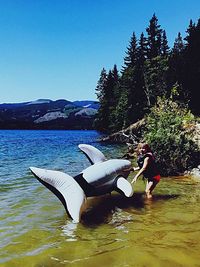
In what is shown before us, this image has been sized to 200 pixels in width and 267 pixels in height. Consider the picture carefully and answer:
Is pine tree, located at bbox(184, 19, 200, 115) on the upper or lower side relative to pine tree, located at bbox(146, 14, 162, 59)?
lower

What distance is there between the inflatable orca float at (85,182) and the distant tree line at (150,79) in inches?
673

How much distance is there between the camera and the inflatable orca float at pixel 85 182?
310 inches

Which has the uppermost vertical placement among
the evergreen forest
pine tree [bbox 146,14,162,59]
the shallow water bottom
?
pine tree [bbox 146,14,162,59]

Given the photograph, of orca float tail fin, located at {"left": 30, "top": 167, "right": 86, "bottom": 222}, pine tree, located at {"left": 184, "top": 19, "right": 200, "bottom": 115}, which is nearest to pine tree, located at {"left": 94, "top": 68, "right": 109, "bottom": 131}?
pine tree, located at {"left": 184, "top": 19, "right": 200, "bottom": 115}

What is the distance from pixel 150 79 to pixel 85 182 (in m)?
45.5

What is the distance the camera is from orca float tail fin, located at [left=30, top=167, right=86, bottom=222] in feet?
25.5

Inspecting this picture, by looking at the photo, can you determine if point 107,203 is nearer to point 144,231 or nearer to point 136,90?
point 144,231

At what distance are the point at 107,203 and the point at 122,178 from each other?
0.87 meters

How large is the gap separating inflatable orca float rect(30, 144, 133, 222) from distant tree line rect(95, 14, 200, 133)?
Answer: 17087 mm

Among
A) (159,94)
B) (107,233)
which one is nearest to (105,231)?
(107,233)

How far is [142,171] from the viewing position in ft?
33.1

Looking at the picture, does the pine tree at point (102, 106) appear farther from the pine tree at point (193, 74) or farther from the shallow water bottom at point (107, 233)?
the shallow water bottom at point (107, 233)

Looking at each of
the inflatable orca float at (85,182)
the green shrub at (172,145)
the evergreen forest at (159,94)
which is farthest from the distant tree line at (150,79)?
the inflatable orca float at (85,182)

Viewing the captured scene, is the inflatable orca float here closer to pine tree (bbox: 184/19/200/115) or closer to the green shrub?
the green shrub
